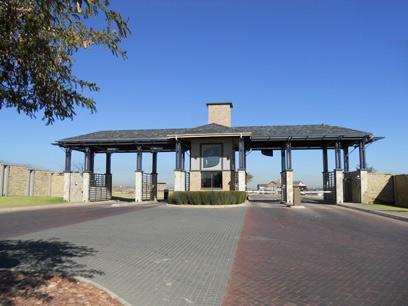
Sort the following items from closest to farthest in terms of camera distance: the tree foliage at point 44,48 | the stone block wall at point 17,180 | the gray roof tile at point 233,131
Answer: the tree foliage at point 44,48 < the gray roof tile at point 233,131 < the stone block wall at point 17,180

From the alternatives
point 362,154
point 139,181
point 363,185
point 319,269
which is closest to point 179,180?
point 139,181

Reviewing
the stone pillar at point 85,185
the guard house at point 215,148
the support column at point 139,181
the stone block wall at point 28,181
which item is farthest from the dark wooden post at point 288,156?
the stone block wall at point 28,181

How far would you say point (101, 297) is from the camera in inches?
235

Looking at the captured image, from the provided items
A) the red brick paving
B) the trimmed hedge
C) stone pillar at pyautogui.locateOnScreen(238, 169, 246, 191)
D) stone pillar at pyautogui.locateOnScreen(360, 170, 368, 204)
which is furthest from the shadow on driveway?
stone pillar at pyautogui.locateOnScreen(360, 170, 368, 204)

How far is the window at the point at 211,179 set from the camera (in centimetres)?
3638

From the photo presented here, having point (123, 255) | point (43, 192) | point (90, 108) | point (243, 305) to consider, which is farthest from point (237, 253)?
point (43, 192)

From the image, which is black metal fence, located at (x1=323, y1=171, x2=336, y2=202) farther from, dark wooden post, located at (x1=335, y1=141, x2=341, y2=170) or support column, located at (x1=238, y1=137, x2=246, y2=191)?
support column, located at (x1=238, y1=137, x2=246, y2=191)

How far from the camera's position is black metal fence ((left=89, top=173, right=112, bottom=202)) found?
40.3 m

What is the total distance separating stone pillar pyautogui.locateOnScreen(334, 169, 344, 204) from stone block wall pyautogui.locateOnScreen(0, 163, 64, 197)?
28.4 meters

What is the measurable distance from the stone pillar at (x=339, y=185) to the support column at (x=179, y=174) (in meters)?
12.9

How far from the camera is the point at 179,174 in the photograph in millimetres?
35469

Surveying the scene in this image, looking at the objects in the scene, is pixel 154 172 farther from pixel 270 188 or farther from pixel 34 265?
pixel 34 265

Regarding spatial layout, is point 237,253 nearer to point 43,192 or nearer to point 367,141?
point 367,141

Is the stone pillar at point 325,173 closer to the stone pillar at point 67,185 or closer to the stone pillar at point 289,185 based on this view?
the stone pillar at point 289,185
